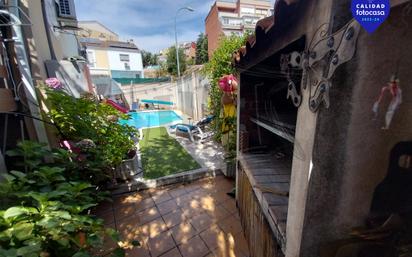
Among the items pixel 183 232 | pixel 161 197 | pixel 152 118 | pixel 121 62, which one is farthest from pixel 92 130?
pixel 121 62

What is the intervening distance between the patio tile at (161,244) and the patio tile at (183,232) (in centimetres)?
8

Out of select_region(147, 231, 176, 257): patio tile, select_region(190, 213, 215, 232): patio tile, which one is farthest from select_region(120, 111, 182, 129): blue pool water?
select_region(147, 231, 176, 257): patio tile

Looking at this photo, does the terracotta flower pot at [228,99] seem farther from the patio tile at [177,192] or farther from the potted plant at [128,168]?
the potted plant at [128,168]

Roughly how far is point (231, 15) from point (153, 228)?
27837 mm

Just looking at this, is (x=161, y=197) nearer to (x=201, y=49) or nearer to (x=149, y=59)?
(x=201, y=49)

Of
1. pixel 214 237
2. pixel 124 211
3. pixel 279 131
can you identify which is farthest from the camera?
pixel 124 211

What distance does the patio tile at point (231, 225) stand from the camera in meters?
3.05

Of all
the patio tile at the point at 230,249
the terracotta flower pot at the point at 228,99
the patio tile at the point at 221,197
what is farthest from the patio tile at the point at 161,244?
the terracotta flower pot at the point at 228,99

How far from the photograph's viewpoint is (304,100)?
123cm

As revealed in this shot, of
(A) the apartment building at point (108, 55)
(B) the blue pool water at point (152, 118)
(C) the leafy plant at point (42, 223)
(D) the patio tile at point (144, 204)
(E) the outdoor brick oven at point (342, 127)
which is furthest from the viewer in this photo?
(A) the apartment building at point (108, 55)

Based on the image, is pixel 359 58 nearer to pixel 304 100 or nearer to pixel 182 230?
pixel 304 100

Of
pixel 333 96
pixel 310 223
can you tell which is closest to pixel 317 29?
pixel 333 96

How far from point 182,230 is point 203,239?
1.33 feet

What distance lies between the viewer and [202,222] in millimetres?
3256
